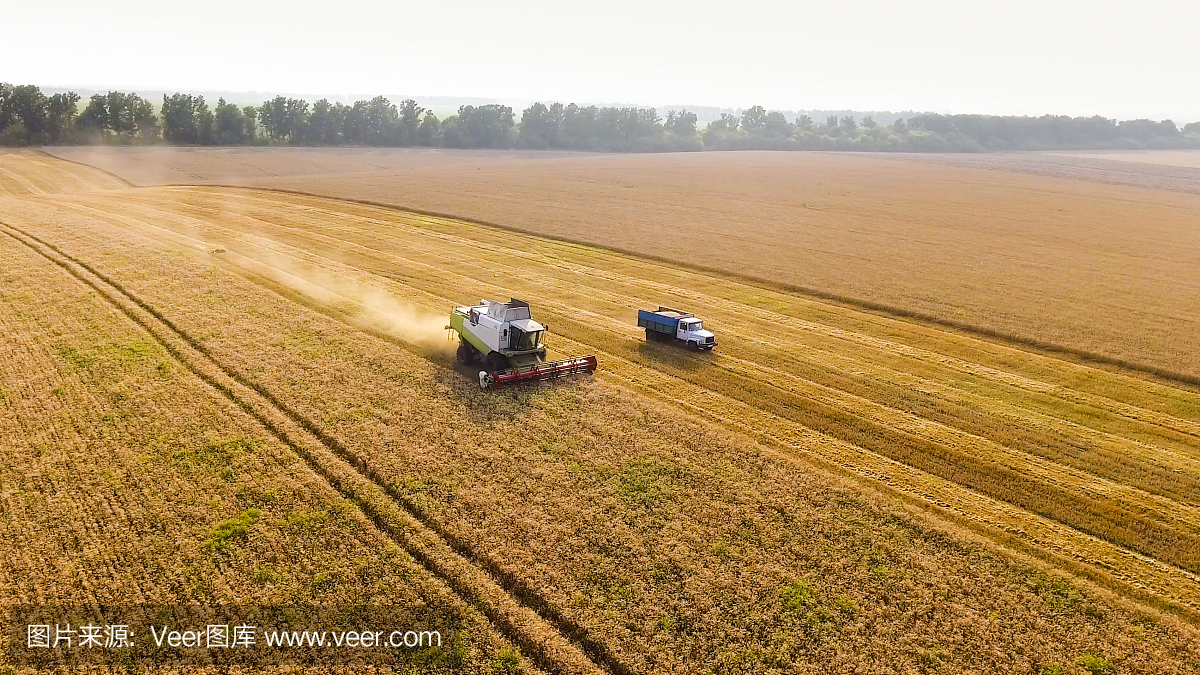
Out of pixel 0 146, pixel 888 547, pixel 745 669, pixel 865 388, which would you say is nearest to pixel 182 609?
pixel 745 669

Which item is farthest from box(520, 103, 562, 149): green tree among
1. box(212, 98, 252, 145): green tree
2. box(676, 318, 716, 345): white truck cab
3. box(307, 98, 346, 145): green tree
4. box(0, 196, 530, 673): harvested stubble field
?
box(0, 196, 530, 673): harvested stubble field

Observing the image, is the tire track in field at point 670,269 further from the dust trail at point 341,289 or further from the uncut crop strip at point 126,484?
the uncut crop strip at point 126,484

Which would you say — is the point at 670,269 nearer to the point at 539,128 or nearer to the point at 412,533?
the point at 412,533

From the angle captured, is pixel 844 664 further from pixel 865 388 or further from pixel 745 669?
pixel 865 388

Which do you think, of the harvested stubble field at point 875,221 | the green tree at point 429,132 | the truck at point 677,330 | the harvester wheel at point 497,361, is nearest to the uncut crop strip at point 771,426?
the truck at point 677,330

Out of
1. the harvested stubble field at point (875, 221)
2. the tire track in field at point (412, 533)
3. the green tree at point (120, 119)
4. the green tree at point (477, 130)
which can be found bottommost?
the tire track in field at point (412, 533)

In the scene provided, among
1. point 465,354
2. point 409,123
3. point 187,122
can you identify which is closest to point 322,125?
point 409,123
